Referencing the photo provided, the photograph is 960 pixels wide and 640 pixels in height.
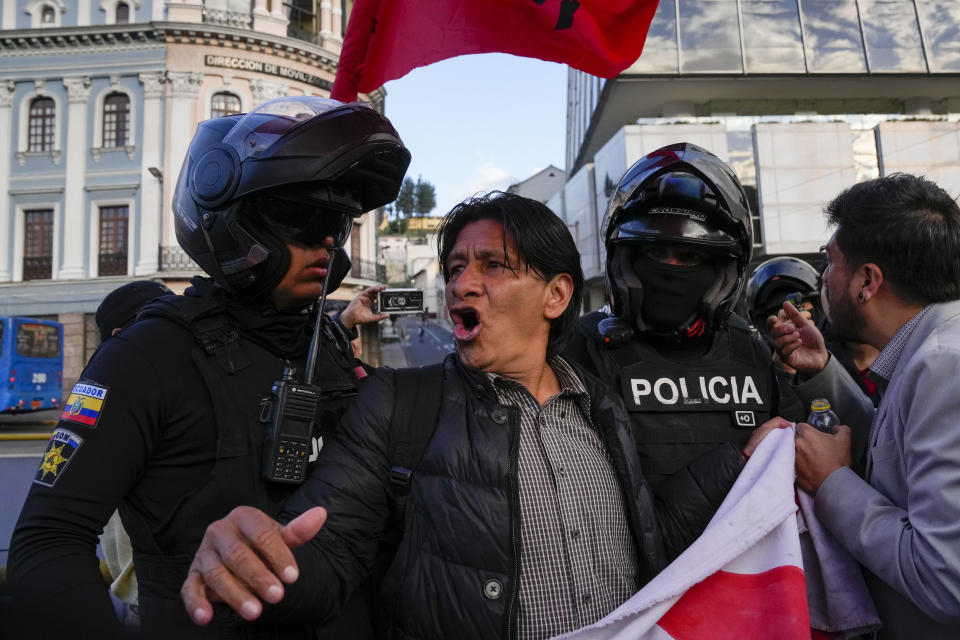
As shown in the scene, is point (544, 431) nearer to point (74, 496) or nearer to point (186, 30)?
point (74, 496)

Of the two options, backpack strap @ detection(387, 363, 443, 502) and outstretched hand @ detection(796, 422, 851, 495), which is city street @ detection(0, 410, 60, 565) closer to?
backpack strap @ detection(387, 363, 443, 502)

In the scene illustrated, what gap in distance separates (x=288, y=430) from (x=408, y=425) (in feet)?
1.01

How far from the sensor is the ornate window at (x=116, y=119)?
67.9 ft

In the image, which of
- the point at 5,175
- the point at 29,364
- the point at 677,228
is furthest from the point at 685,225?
the point at 5,175

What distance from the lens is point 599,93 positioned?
75.3 ft

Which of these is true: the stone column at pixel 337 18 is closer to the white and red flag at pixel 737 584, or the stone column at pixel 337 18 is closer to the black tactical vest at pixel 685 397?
the black tactical vest at pixel 685 397

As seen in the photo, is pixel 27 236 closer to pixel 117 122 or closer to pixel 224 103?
pixel 117 122

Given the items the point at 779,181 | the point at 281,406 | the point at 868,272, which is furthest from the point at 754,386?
the point at 779,181

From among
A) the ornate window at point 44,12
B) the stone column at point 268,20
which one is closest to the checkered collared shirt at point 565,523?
the stone column at point 268,20

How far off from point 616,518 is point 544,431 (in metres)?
0.28

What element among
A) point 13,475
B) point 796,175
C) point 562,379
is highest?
point 796,175

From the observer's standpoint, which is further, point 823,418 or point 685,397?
point 685,397

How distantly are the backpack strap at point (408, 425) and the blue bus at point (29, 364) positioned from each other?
15870mm

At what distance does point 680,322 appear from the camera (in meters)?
2.02
